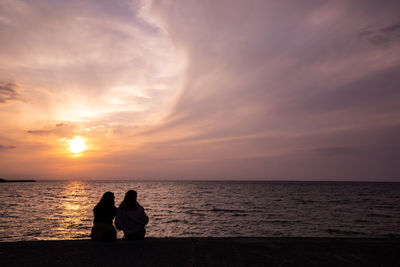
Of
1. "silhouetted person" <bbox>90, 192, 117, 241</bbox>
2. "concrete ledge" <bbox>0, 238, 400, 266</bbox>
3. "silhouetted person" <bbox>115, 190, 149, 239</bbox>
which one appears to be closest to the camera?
Answer: "concrete ledge" <bbox>0, 238, 400, 266</bbox>

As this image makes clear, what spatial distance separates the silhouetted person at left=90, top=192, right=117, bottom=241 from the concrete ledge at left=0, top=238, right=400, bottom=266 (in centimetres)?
32

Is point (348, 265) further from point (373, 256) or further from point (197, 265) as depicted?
point (197, 265)

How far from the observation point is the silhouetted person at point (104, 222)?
688 centimetres

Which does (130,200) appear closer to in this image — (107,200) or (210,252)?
(107,200)

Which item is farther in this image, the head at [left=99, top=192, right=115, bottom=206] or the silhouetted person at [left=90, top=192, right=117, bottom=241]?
the head at [left=99, top=192, right=115, bottom=206]

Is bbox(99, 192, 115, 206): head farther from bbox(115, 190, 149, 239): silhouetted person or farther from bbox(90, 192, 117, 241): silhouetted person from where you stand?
bbox(115, 190, 149, 239): silhouetted person

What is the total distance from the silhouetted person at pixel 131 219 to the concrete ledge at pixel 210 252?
659 millimetres

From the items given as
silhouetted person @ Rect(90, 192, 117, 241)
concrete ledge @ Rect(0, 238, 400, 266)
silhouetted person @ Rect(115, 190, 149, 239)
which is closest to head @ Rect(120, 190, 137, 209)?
silhouetted person @ Rect(115, 190, 149, 239)

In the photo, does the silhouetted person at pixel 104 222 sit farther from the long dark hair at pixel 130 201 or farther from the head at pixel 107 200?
the long dark hair at pixel 130 201

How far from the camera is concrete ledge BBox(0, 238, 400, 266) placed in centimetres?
508

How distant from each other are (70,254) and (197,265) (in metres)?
2.73

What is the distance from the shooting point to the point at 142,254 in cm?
555

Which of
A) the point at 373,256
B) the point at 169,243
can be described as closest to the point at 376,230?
the point at 373,256

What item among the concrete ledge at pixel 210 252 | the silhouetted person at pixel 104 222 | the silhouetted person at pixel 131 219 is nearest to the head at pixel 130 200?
the silhouetted person at pixel 131 219
